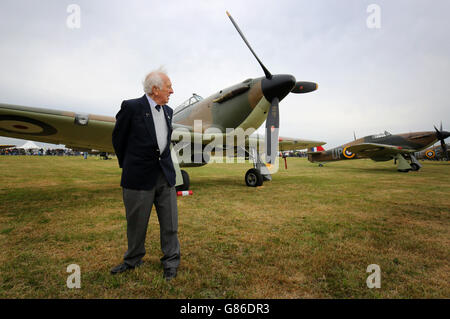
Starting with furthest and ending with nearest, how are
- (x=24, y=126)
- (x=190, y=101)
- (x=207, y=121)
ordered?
(x=190, y=101)
(x=207, y=121)
(x=24, y=126)

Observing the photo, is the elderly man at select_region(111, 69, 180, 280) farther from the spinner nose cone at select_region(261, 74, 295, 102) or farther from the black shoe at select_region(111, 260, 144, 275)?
the spinner nose cone at select_region(261, 74, 295, 102)

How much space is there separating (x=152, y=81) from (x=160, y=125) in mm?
379

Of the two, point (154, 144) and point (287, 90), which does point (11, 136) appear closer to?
point (154, 144)

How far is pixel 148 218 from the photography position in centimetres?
179

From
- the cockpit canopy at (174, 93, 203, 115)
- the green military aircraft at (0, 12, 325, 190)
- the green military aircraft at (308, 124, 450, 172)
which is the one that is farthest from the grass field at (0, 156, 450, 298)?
the green military aircraft at (308, 124, 450, 172)

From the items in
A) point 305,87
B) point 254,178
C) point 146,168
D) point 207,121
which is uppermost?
point 305,87

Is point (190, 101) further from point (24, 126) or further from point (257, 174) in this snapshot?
point (24, 126)

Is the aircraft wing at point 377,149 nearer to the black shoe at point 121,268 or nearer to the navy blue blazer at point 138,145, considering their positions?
the navy blue blazer at point 138,145

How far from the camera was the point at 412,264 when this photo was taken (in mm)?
1868

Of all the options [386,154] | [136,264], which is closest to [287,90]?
[136,264]

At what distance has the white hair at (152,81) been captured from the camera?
1788 millimetres
